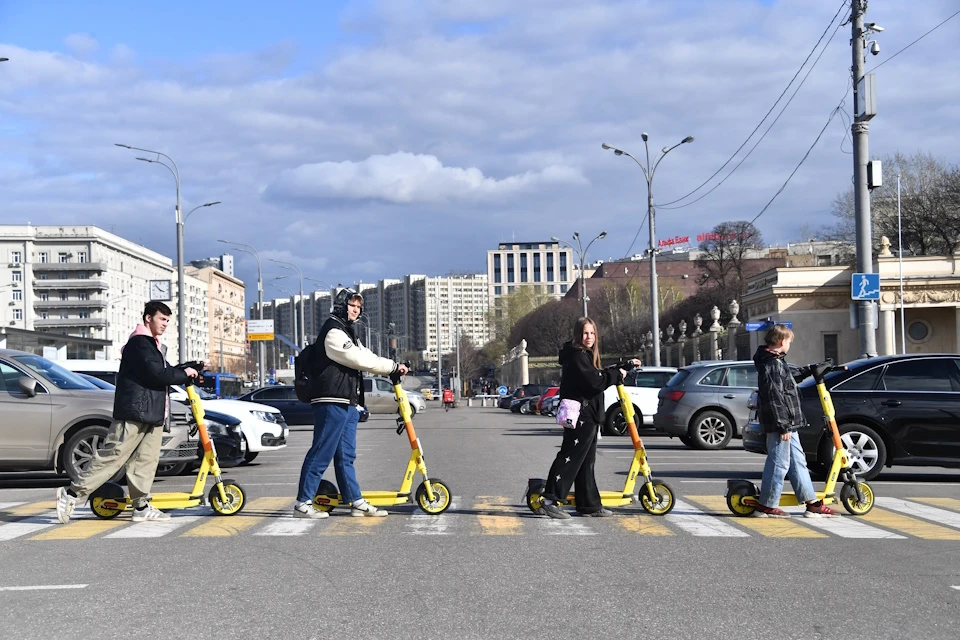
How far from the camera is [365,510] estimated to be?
9609 millimetres

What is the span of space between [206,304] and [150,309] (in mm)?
151356

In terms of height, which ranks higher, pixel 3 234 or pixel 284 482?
pixel 3 234

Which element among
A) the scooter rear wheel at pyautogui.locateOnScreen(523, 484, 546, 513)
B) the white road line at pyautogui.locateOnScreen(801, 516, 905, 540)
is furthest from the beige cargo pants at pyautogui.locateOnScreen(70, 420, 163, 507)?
the white road line at pyautogui.locateOnScreen(801, 516, 905, 540)

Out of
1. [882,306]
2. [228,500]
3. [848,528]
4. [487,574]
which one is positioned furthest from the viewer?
[882,306]

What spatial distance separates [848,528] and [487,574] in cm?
368

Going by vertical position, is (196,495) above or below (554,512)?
above

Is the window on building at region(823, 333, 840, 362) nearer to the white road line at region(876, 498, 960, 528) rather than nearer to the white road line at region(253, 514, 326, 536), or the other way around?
the white road line at region(876, 498, 960, 528)

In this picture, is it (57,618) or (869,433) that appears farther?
(869,433)

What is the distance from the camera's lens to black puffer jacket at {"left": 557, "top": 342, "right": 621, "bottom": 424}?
30.2 ft

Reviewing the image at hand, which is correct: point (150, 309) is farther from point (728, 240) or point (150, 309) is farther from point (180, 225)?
point (728, 240)

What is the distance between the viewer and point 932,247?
66.1m

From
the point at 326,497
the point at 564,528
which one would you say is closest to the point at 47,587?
the point at 326,497

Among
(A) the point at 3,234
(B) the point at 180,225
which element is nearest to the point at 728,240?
(B) the point at 180,225

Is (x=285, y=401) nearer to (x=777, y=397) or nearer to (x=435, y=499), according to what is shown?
(x=435, y=499)
